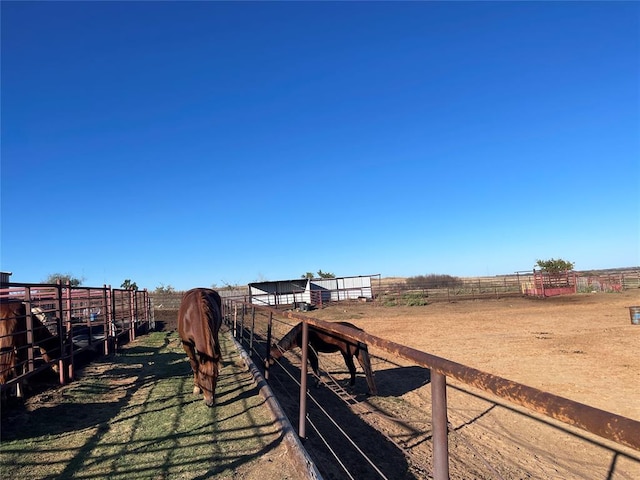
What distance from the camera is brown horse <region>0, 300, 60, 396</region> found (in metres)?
5.21

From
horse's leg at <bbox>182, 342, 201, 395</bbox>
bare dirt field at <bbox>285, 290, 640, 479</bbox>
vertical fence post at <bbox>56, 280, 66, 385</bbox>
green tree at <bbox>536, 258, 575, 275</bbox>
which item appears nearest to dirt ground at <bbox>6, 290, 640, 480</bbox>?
bare dirt field at <bbox>285, 290, 640, 479</bbox>

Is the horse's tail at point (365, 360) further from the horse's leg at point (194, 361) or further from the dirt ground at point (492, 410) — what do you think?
the horse's leg at point (194, 361)

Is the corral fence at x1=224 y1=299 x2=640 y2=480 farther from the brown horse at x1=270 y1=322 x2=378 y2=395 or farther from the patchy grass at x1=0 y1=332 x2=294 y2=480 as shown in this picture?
the brown horse at x1=270 y1=322 x2=378 y2=395

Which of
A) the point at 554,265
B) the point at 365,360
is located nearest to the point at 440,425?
the point at 365,360

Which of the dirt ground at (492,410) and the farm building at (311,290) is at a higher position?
the farm building at (311,290)

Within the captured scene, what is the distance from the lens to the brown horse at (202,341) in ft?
16.1

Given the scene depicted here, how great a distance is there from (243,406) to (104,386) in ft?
9.12

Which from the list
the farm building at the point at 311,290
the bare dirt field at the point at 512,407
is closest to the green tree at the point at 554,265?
the farm building at the point at 311,290

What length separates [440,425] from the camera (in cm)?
162

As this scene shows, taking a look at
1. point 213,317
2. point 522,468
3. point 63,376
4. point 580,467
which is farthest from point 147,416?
point 580,467

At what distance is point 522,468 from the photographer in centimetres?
437

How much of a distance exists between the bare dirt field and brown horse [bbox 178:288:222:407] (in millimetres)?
1674

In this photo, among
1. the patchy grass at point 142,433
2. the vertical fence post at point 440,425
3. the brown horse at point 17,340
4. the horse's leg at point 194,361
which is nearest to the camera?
the vertical fence post at point 440,425

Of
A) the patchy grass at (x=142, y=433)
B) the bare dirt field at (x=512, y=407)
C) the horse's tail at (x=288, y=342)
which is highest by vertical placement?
the horse's tail at (x=288, y=342)
